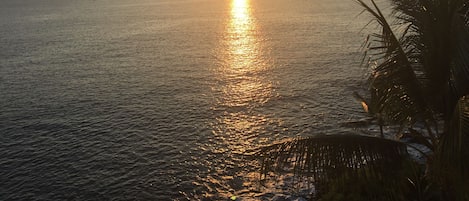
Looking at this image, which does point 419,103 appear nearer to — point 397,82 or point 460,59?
point 397,82

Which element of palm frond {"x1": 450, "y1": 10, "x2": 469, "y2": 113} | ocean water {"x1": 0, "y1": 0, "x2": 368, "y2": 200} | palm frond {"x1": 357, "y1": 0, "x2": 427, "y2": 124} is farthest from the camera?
ocean water {"x1": 0, "y1": 0, "x2": 368, "y2": 200}

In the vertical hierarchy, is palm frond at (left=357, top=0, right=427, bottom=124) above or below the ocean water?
above

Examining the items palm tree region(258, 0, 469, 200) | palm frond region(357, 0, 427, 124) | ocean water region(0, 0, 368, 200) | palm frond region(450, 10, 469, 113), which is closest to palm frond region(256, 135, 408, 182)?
palm tree region(258, 0, 469, 200)

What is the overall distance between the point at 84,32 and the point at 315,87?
79.0m

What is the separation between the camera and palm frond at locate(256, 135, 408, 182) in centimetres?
1210

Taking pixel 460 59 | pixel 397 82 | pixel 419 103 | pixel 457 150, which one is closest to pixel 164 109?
pixel 397 82

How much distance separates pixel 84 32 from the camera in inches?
4259

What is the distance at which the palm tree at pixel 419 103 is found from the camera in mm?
11555

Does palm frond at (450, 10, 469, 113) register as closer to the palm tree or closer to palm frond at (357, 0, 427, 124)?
the palm tree

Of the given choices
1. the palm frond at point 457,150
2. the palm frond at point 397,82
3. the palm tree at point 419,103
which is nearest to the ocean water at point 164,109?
the palm frond at point 397,82

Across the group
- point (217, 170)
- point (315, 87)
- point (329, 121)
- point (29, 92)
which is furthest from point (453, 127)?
point (29, 92)

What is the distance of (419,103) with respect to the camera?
13.9 m

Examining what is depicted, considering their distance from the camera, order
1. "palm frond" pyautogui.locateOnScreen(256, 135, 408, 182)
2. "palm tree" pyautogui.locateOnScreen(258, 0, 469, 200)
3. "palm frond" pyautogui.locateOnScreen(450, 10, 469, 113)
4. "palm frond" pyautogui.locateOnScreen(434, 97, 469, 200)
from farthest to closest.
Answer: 1. "palm frond" pyautogui.locateOnScreen(450, 10, 469, 113)
2. "palm frond" pyautogui.locateOnScreen(256, 135, 408, 182)
3. "palm tree" pyautogui.locateOnScreen(258, 0, 469, 200)
4. "palm frond" pyautogui.locateOnScreen(434, 97, 469, 200)

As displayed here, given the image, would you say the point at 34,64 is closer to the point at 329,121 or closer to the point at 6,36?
the point at 6,36
